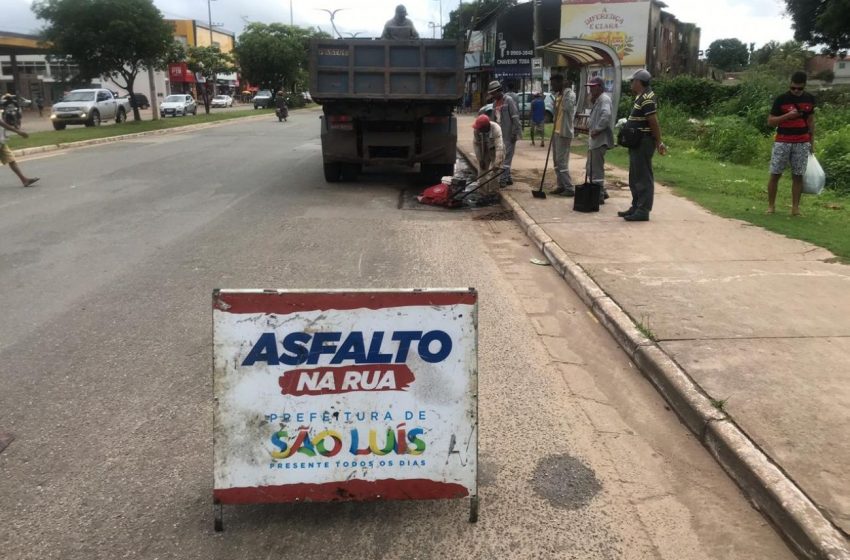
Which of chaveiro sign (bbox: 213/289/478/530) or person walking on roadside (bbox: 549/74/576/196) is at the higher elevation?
person walking on roadside (bbox: 549/74/576/196)

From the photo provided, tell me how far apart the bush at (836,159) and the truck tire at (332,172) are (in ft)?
28.6

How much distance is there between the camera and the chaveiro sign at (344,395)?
112 inches

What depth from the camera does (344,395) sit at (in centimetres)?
295

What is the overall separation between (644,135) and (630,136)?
168 mm

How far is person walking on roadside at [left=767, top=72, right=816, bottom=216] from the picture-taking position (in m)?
8.58

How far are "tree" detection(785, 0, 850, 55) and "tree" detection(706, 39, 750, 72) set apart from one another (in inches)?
2683

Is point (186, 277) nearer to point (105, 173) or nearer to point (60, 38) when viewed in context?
point (105, 173)

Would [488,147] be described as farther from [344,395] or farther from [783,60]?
[783,60]

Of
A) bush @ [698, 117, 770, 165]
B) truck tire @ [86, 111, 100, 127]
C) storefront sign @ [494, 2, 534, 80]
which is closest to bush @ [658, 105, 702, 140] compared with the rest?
bush @ [698, 117, 770, 165]

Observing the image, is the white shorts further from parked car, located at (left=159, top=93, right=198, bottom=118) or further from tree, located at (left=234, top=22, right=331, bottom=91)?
tree, located at (left=234, top=22, right=331, bottom=91)

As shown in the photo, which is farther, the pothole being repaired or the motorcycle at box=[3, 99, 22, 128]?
the motorcycle at box=[3, 99, 22, 128]

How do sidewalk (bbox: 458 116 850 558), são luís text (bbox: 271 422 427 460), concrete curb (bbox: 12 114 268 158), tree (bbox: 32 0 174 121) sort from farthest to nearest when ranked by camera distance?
tree (bbox: 32 0 174 121) → concrete curb (bbox: 12 114 268 158) → sidewalk (bbox: 458 116 850 558) → são luís text (bbox: 271 422 427 460)

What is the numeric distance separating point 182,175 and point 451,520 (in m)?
12.7

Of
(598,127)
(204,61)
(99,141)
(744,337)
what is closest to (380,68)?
(598,127)
